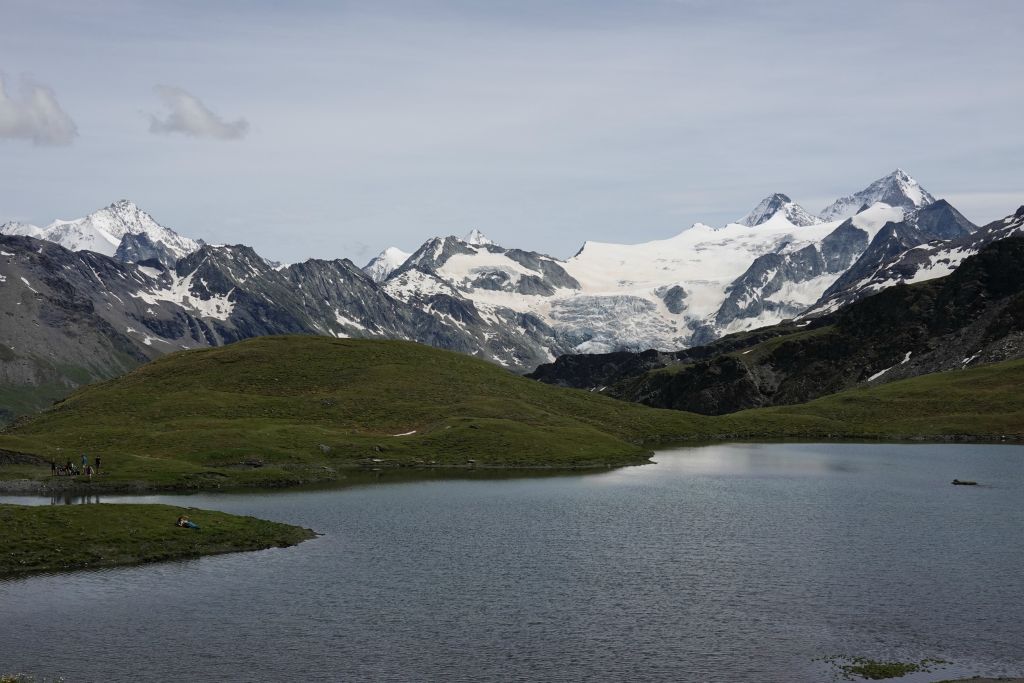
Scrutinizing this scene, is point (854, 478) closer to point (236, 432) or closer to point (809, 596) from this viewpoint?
point (809, 596)

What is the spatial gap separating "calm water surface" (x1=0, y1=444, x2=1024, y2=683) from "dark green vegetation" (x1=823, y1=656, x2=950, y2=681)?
47.0 inches

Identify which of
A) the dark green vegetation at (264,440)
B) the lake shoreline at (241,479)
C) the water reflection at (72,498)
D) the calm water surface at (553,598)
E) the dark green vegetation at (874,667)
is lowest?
the dark green vegetation at (874,667)

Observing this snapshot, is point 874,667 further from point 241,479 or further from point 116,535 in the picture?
point 241,479

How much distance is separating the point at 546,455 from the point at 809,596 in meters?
104

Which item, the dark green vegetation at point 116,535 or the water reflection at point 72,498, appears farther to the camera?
the water reflection at point 72,498

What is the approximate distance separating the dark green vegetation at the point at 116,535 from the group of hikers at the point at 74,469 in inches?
1416

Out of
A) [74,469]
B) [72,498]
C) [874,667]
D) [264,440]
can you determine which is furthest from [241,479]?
[874,667]

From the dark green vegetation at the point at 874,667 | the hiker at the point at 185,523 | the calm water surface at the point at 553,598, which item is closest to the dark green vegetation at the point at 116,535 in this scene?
the hiker at the point at 185,523

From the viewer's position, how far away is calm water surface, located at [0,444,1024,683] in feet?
182

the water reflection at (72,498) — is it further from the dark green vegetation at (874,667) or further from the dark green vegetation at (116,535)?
the dark green vegetation at (874,667)

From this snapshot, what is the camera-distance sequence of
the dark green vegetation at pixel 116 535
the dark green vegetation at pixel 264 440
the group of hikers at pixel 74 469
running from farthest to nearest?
the dark green vegetation at pixel 264 440 < the group of hikers at pixel 74 469 < the dark green vegetation at pixel 116 535

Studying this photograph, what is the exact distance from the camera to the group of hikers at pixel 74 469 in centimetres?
12375

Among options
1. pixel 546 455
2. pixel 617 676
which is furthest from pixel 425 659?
pixel 546 455

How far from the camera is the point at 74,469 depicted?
128750 mm
